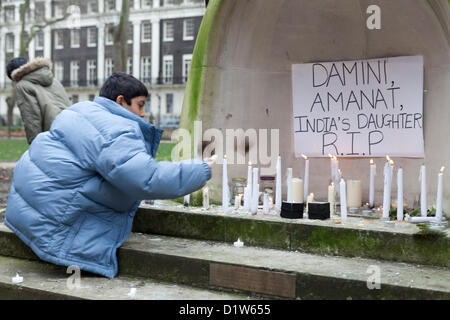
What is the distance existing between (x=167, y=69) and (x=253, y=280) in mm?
51238

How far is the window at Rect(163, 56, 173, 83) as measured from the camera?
5312cm

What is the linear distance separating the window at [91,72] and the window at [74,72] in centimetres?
152

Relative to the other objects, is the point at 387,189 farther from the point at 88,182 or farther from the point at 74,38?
the point at 74,38

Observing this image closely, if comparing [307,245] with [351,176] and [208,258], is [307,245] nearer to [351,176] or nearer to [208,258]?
[208,258]

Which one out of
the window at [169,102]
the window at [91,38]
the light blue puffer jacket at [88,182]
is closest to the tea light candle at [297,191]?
the light blue puffer jacket at [88,182]

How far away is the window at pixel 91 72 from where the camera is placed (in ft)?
187

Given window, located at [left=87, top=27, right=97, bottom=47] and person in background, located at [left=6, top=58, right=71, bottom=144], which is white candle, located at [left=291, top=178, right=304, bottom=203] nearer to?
person in background, located at [left=6, top=58, right=71, bottom=144]

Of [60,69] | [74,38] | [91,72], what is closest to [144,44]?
[91,72]

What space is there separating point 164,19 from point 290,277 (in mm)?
50803

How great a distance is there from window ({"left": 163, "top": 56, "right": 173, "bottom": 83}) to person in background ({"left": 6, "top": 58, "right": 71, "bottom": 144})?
4746 centimetres

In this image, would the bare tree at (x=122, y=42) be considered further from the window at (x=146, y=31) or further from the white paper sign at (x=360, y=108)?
the window at (x=146, y=31)

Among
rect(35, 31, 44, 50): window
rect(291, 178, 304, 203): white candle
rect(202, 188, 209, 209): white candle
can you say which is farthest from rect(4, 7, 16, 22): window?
rect(291, 178, 304, 203): white candle

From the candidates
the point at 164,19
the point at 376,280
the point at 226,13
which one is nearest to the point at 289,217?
the point at 376,280

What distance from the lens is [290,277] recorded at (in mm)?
3512
